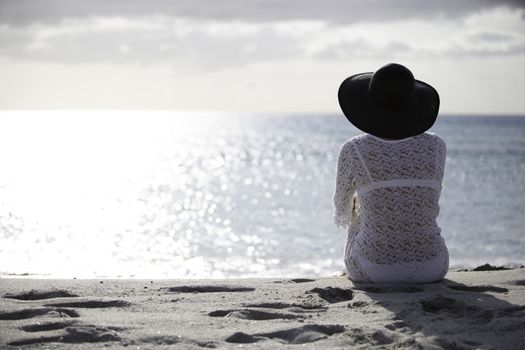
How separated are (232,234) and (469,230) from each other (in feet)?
14.5

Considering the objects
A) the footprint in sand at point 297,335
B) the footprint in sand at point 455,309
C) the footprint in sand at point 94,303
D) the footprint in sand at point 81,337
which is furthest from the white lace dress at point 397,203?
the footprint in sand at point 81,337

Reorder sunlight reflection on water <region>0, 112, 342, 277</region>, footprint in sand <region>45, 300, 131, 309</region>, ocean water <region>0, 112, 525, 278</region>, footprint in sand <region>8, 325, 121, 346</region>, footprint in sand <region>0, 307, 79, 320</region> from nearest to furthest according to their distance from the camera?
footprint in sand <region>8, 325, 121, 346</region>, footprint in sand <region>0, 307, 79, 320</region>, footprint in sand <region>45, 300, 131, 309</region>, sunlight reflection on water <region>0, 112, 342, 277</region>, ocean water <region>0, 112, 525, 278</region>

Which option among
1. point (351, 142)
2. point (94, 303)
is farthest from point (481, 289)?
point (94, 303)

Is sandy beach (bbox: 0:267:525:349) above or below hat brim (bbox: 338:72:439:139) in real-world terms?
below

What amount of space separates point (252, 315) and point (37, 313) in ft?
3.60

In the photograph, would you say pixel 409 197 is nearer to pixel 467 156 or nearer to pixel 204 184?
pixel 204 184

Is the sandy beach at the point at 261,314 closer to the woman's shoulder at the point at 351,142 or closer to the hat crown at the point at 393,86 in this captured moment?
the woman's shoulder at the point at 351,142

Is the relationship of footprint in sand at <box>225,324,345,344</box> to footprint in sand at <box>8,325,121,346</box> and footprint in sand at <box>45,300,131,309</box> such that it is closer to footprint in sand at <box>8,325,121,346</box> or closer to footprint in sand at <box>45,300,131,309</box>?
footprint in sand at <box>8,325,121,346</box>

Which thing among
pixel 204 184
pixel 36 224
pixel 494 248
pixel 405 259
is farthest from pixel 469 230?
pixel 204 184

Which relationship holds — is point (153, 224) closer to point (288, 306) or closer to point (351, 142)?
point (351, 142)

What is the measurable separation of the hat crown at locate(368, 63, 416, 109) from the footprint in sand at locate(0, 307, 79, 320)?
7.16 feet

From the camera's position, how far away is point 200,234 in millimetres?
14359

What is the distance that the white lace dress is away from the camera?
499 cm

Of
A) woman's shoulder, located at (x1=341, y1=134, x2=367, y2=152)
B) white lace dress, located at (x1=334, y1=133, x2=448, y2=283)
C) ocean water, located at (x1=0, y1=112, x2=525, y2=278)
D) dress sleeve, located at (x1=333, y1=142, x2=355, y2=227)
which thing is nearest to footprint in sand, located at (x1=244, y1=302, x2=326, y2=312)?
white lace dress, located at (x1=334, y1=133, x2=448, y2=283)
